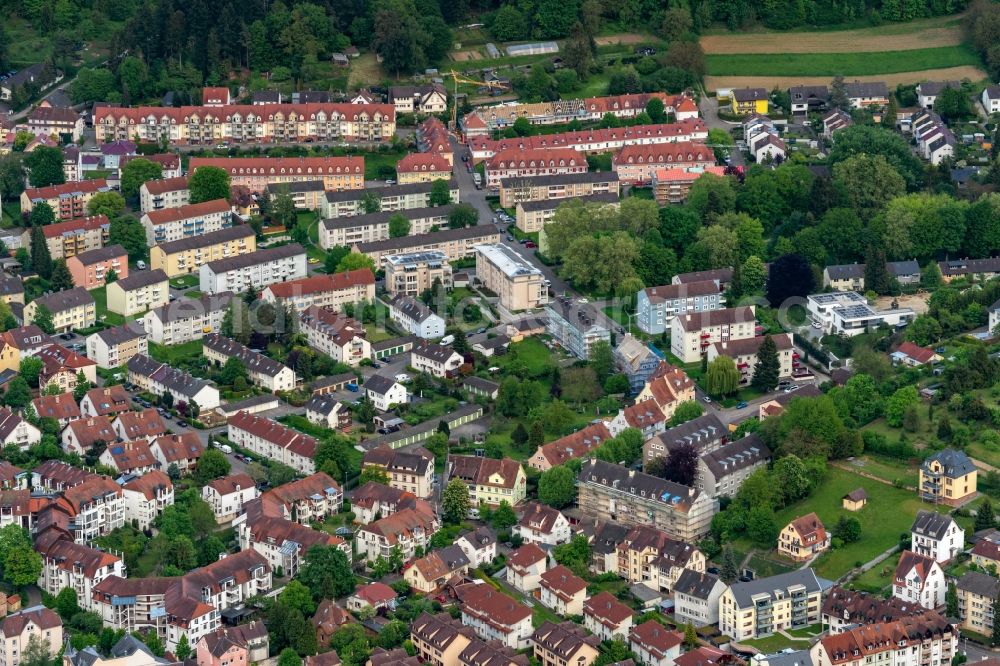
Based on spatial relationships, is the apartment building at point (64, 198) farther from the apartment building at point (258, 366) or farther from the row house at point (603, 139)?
the row house at point (603, 139)

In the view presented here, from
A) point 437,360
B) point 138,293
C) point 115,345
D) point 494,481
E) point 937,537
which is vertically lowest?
point 494,481

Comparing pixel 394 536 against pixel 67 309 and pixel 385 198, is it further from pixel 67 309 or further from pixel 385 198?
pixel 385 198

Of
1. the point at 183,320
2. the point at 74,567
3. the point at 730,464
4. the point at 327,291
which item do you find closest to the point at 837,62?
the point at 327,291

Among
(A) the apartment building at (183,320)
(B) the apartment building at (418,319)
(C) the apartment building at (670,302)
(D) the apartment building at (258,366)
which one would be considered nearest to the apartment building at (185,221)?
(A) the apartment building at (183,320)

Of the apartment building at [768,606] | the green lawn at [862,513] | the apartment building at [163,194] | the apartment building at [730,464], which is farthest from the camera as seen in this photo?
the apartment building at [163,194]

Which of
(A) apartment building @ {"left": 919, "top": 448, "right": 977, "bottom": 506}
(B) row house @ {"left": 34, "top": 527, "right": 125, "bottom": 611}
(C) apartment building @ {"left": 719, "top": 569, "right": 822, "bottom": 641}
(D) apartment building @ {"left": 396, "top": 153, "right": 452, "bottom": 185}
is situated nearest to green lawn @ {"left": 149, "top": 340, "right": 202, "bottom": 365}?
(B) row house @ {"left": 34, "top": 527, "right": 125, "bottom": 611}

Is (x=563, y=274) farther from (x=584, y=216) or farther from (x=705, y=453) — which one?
(x=705, y=453)

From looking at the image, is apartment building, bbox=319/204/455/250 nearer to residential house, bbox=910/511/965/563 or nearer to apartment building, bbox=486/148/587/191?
apartment building, bbox=486/148/587/191
